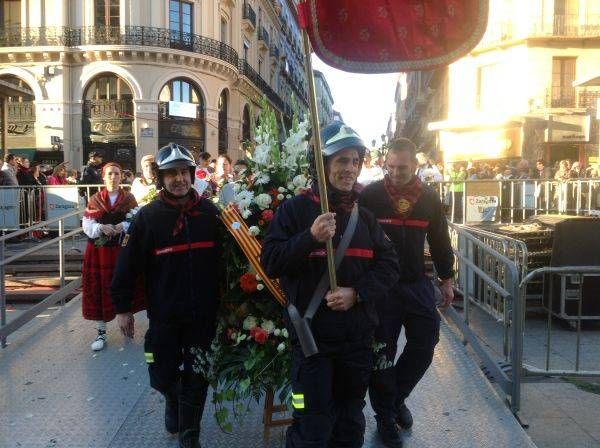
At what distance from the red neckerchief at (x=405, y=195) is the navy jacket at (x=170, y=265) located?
1174mm

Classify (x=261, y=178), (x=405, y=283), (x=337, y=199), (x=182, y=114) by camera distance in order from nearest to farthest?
1. (x=337, y=199)
2. (x=261, y=178)
3. (x=405, y=283)
4. (x=182, y=114)

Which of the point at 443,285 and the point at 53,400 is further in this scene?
the point at 53,400

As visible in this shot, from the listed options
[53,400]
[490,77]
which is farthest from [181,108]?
[53,400]

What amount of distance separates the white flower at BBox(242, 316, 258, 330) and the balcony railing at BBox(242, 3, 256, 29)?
34.9 metres

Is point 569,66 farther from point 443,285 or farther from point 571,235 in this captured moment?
point 443,285

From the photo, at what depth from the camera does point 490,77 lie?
31.8 m

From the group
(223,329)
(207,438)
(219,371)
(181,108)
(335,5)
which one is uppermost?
(181,108)

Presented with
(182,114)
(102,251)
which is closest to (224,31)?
(182,114)

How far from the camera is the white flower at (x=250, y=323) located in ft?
11.1

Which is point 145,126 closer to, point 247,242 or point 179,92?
point 179,92

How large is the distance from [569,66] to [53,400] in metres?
31.6

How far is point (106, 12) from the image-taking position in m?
28.1

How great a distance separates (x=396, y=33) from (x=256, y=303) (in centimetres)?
174

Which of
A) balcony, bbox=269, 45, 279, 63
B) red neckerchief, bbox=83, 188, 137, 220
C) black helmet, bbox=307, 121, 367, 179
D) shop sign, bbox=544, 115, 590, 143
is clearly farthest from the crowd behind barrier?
balcony, bbox=269, 45, 279, 63
